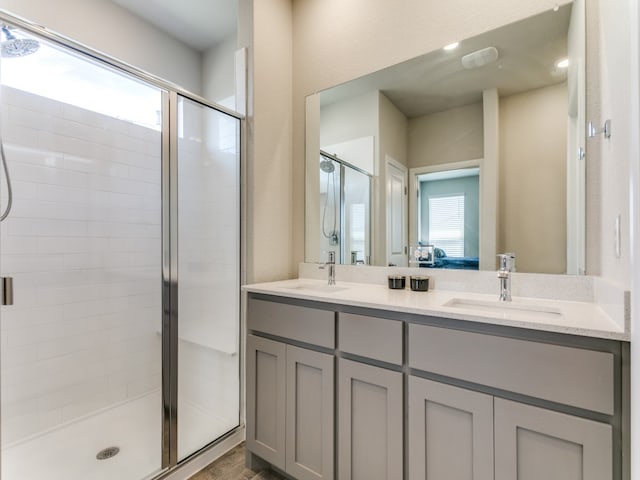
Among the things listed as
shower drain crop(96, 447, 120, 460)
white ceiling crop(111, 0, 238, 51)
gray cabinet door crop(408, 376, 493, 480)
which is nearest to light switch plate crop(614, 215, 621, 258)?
gray cabinet door crop(408, 376, 493, 480)

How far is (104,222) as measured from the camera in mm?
1989

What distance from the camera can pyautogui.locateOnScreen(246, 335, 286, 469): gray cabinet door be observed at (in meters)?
1.52

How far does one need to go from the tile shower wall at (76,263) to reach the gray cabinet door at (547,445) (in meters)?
1.70

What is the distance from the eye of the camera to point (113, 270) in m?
2.03

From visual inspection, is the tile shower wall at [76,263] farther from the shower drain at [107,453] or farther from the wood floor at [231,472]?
the wood floor at [231,472]

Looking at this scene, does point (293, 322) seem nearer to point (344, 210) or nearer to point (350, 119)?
point (344, 210)

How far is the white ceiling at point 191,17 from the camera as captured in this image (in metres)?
2.33

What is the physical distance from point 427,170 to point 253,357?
135 centimetres

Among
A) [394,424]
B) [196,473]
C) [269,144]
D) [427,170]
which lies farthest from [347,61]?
[196,473]

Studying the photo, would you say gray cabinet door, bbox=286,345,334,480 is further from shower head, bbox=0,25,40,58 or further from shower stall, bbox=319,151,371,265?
shower head, bbox=0,25,40,58

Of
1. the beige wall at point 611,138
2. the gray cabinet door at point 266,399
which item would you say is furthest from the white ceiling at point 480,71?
the gray cabinet door at point 266,399

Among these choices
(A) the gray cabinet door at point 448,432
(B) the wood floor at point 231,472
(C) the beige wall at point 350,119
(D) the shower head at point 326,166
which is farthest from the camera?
(D) the shower head at point 326,166

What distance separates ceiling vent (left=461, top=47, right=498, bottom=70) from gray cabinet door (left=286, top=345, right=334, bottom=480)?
1.55m

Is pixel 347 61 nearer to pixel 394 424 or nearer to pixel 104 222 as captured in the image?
pixel 104 222
